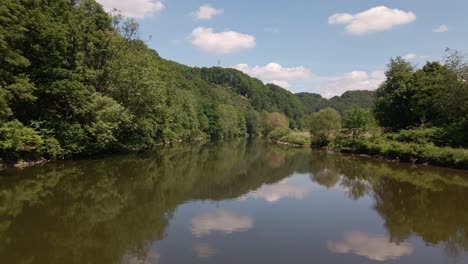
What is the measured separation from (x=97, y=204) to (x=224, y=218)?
20.3 feet

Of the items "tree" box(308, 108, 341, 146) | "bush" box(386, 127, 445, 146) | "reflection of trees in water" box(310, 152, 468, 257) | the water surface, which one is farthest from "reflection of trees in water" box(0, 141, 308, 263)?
"tree" box(308, 108, 341, 146)

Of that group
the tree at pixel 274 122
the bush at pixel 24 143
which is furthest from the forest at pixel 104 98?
the tree at pixel 274 122

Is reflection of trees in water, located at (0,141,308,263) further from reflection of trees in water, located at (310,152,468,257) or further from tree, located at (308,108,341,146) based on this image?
tree, located at (308,108,341,146)

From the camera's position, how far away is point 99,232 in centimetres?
1255

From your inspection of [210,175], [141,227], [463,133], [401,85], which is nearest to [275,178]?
[210,175]

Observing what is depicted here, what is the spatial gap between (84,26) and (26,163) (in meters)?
14.0

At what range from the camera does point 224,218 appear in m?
15.2

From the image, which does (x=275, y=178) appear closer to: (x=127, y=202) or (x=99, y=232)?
(x=127, y=202)

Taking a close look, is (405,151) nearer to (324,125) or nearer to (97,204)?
(324,125)

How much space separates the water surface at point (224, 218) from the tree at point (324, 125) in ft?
112

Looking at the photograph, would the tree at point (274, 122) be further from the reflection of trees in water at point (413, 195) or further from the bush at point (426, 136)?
the reflection of trees in water at point (413, 195)

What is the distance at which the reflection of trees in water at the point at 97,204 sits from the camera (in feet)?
35.2

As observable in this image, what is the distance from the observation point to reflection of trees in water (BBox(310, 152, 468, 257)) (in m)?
13.9

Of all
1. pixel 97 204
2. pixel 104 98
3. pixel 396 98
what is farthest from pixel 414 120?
pixel 97 204
